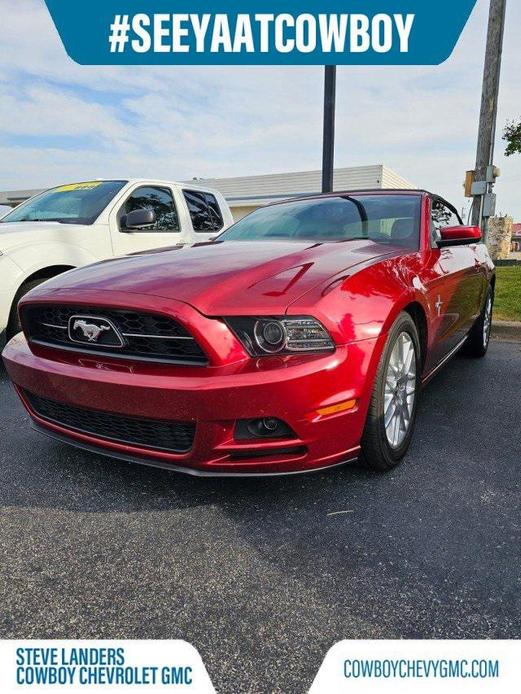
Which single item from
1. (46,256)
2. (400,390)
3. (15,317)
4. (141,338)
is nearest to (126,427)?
(141,338)

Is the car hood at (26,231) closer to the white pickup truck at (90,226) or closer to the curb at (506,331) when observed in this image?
the white pickup truck at (90,226)

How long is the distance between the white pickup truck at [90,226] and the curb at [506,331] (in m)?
3.41

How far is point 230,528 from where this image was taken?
2094 mm

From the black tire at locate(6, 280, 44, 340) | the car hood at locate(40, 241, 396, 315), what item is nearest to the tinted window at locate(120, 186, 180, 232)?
the black tire at locate(6, 280, 44, 340)

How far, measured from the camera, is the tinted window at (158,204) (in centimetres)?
535

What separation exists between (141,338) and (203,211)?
4.40 m

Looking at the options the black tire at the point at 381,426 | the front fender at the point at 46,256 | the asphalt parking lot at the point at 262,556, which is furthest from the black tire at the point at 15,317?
the black tire at the point at 381,426

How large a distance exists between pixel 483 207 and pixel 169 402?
7800mm

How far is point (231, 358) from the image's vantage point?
6.66 feet

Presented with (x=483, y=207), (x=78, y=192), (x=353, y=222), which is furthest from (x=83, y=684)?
(x=483, y=207)

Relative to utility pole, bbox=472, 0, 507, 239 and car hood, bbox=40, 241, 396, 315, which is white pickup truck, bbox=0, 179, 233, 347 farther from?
utility pole, bbox=472, 0, 507, 239

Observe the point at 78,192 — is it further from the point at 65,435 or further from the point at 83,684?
the point at 83,684

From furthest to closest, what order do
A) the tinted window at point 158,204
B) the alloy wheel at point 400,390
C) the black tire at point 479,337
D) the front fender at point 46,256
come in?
the tinted window at point 158,204, the black tire at point 479,337, the front fender at point 46,256, the alloy wheel at point 400,390

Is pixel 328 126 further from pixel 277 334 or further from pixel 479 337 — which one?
pixel 277 334
